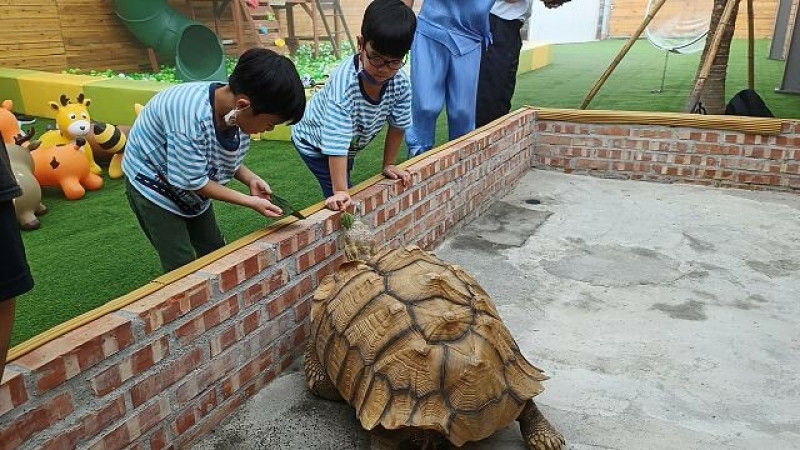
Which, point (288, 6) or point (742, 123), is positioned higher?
point (288, 6)

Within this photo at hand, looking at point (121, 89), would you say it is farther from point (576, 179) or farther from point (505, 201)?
point (576, 179)

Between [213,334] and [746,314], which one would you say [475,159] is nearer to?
[746,314]

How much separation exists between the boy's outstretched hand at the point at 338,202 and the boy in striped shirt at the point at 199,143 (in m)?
0.25

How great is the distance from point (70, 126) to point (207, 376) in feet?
9.09

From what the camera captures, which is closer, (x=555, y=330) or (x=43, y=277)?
(x=555, y=330)

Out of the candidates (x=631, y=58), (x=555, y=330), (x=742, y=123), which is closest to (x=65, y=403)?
(x=555, y=330)

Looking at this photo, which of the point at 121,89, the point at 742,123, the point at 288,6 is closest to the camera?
the point at 742,123

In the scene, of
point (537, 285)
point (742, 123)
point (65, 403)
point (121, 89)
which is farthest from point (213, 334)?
point (121, 89)

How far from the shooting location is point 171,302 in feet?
5.46

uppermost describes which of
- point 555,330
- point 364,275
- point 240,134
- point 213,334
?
point 240,134

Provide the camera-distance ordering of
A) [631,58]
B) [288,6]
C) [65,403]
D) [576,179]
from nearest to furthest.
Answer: [65,403], [576,179], [288,6], [631,58]

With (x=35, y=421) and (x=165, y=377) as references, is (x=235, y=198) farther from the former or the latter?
(x=35, y=421)

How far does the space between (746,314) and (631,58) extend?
971cm

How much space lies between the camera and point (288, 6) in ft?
34.2
